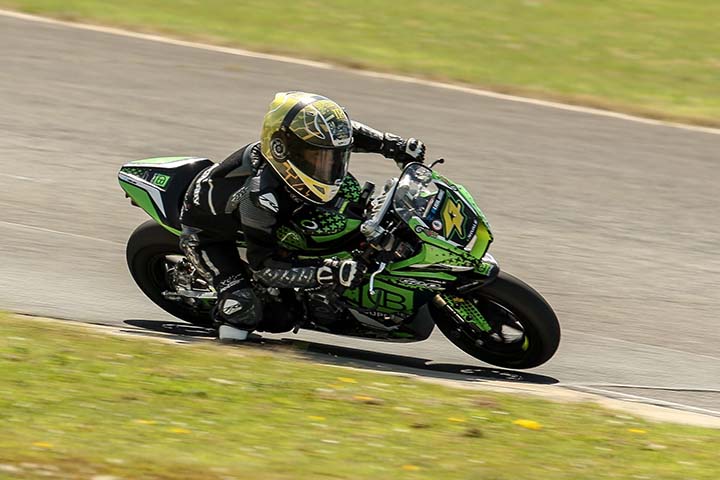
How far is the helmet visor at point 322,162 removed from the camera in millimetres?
7098

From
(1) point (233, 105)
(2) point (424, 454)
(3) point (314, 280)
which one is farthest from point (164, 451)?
(1) point (233, 105)

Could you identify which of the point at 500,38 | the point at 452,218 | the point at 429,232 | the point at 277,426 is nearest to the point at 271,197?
the point at 429,232

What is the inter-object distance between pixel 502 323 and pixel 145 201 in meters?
2.58

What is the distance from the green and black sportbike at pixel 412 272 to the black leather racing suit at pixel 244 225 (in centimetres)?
12

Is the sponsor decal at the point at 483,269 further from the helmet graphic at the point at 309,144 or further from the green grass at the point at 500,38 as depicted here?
the green grass at the point at 500,38

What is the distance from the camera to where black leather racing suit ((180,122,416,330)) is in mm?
7234

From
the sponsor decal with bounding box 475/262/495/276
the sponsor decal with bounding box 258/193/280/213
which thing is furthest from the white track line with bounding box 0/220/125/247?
the sponsor decal with bounding box 475/262/495/276

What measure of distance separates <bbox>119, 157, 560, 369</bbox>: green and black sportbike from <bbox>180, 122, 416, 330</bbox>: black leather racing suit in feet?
0.39

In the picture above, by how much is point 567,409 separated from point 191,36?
10.9 meters

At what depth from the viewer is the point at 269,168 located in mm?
7297

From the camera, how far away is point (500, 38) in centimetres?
1694

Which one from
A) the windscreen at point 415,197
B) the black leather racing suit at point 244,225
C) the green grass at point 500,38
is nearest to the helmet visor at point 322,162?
the black leather racing suit at point 244,225

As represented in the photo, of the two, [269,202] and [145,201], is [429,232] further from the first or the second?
[145,201]

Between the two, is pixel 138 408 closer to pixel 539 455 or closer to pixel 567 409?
pixel 539 455
